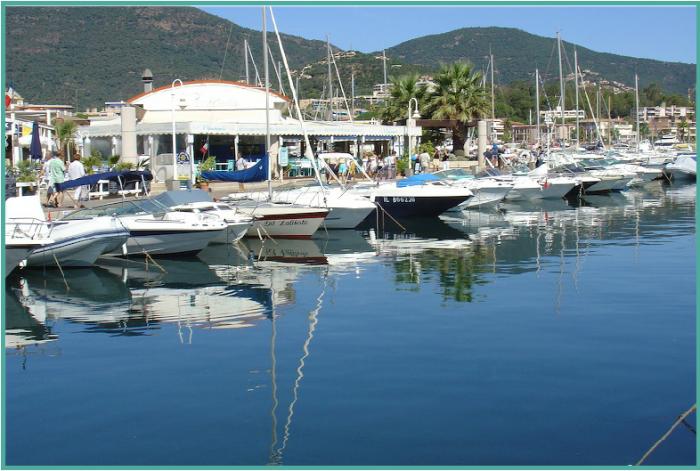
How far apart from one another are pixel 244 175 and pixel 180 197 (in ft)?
32.6

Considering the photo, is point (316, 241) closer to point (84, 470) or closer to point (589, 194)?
point (84, 470)

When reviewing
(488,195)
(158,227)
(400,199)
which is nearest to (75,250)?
(158,227)

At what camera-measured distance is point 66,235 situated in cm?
2153

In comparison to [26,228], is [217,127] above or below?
above

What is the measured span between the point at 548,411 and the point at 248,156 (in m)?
38.8

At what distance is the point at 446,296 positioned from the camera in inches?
743

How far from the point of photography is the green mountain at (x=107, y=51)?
15075cm

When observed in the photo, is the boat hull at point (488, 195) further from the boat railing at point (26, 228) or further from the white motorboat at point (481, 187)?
the boat railing at point (26, 228)

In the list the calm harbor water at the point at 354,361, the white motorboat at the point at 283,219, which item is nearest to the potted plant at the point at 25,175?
the white motorboat at the point at 283,219

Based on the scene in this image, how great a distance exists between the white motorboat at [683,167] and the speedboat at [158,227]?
44.2 metres

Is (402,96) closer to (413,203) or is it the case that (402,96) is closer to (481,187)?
(481,187)

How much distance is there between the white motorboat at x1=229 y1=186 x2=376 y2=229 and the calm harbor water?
501cm

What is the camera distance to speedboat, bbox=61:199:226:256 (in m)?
23.7

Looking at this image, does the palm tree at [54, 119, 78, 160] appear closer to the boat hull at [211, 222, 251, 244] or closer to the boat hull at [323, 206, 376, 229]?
the boat hull at [323, 206, 376, 229]
